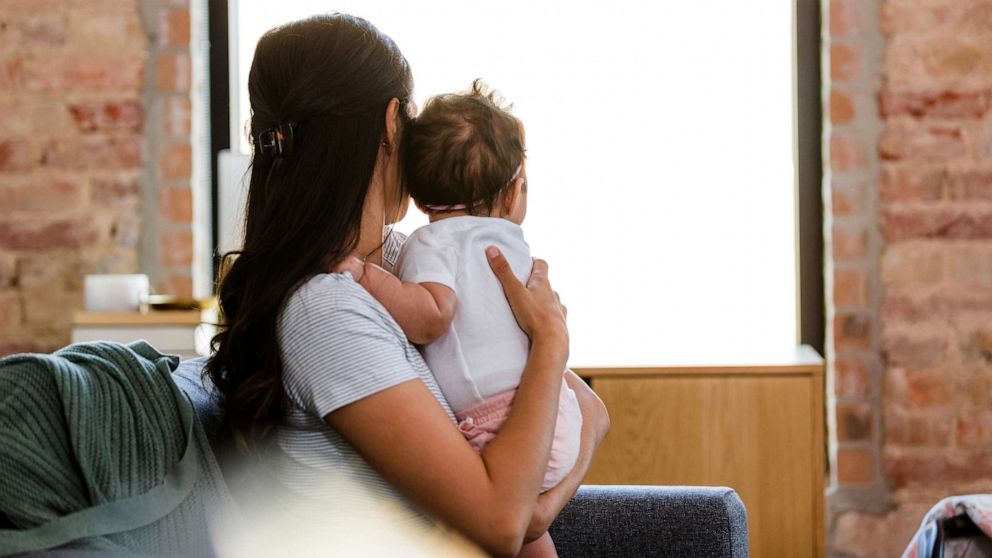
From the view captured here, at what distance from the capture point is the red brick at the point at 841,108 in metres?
2.78

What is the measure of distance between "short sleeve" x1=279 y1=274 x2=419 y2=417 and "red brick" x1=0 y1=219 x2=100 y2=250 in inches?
78.1

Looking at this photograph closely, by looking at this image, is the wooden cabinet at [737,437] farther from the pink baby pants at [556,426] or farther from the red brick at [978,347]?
the pink baby pants at [556,426]

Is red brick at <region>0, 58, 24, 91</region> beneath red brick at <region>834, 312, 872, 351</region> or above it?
above

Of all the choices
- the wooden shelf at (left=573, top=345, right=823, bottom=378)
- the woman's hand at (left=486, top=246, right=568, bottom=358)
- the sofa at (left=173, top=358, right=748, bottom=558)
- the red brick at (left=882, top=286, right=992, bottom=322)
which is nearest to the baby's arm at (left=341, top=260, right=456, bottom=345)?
the woman's hand at (left=486, top=246, right=568, bottom=358)

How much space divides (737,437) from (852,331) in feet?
1.95

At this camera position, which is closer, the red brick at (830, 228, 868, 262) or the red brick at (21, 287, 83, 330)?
the red brick at (830, 228, 868, 262)

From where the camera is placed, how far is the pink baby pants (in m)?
1.27

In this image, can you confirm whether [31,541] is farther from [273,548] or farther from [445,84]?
[445,84]

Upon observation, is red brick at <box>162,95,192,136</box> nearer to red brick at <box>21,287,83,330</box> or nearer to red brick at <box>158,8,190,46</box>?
red brick at <box>158,8,190,46</box>

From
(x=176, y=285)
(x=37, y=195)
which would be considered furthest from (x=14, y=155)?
(x=176, y=285)

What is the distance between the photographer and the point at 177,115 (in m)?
2.92

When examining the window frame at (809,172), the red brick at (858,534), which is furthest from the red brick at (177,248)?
the red brick at (858,534)

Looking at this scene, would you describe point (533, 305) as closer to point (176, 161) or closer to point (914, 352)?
point (914, 352)

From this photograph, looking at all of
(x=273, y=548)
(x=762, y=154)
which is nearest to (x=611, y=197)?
(x=762, y=154)
